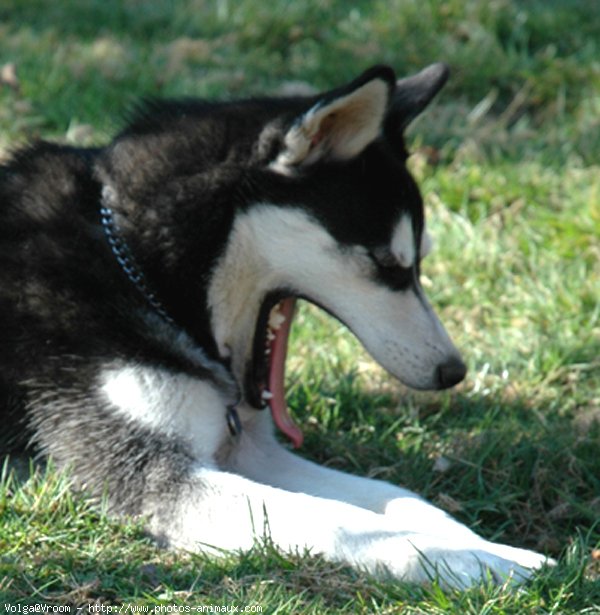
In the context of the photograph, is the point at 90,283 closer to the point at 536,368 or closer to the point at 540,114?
the point at 536,368

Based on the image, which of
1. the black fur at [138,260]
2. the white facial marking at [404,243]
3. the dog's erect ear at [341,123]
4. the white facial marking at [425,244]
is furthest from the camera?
the white facial marking at [425,244]

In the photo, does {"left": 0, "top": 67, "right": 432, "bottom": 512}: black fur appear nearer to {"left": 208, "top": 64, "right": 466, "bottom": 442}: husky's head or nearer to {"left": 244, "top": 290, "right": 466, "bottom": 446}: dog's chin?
{"left": 208, "top": 64, "right": 466, "bottom": 442}: husky's head

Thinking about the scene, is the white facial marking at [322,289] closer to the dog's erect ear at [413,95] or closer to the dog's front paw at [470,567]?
the dog's erect ear at [413,95]

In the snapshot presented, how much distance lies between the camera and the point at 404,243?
153 inches

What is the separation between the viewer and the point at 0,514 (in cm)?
365

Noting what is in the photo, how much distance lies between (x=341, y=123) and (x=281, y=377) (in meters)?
0.91

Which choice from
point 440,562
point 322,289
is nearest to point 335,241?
point 322,289

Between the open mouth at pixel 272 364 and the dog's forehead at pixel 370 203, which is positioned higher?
the dog's forehead at pixel 370 203

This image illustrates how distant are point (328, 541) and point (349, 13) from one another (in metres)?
5.14

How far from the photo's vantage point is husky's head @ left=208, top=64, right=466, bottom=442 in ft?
Result: 12.4

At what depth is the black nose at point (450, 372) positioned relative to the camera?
3979 mm

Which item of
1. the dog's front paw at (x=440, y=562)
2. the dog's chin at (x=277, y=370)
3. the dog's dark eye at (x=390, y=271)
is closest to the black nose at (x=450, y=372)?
the dog's chin at (x=277, y=370)

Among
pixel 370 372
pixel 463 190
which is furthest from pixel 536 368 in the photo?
pixel 463 190

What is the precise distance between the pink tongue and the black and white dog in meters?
0.12
